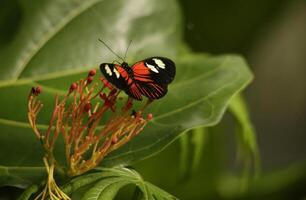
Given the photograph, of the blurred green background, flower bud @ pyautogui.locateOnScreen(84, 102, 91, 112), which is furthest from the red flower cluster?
the blurred green background

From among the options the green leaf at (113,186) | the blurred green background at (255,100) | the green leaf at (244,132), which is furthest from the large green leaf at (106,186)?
the green leaf at (244,132)

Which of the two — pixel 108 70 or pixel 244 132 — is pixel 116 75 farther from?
pixel 244 132

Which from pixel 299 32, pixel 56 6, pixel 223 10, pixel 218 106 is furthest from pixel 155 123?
pixel 299 32

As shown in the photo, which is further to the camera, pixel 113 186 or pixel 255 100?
pixel 255 100

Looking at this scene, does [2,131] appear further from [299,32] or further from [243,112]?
[299,32]

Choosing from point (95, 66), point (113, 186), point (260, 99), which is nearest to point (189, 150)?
point (95, 66)
